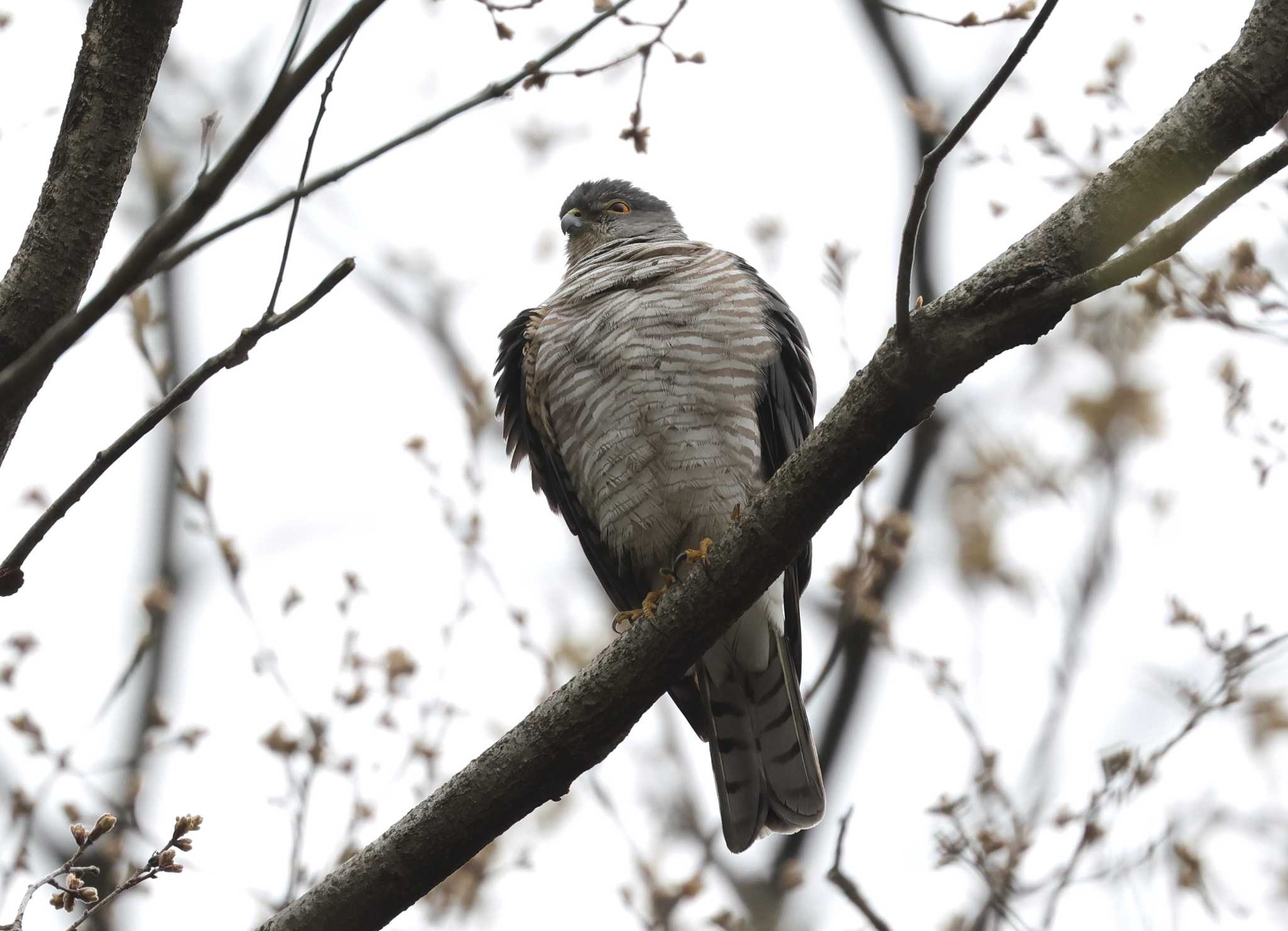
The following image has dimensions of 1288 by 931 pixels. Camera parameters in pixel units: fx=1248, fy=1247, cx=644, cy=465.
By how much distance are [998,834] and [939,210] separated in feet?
16.2

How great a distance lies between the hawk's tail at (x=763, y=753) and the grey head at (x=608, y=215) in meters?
2.39

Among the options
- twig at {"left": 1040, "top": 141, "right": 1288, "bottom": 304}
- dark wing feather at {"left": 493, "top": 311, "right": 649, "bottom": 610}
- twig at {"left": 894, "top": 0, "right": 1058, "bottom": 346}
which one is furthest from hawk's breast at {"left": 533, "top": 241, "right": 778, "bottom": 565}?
twig at {"left": 1040, "top": 141, "right": 1288, "bottom": 304}

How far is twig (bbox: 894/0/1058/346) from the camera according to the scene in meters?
2.31

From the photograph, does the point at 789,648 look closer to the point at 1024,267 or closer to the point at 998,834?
the point at 998,834

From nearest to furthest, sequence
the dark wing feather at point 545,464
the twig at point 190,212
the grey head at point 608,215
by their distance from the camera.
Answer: the twig at point 190,212 → the dark wing feather at point 545,464 → the grey head at point 608,215

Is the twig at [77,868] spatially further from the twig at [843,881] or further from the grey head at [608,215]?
the grey head at [608,215]

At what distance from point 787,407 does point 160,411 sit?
2.96m

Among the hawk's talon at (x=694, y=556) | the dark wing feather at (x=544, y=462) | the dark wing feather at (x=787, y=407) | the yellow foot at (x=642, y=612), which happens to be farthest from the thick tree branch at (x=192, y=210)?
the dark wing feather at (x=544, y=462)

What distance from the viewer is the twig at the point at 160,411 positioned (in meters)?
2.00

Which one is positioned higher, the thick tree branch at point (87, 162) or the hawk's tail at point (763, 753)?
the thick tree branch at point (87, 162)

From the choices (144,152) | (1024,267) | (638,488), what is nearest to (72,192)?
(1024,267)

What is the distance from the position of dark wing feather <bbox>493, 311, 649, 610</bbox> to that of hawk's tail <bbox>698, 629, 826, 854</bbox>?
1.73ft

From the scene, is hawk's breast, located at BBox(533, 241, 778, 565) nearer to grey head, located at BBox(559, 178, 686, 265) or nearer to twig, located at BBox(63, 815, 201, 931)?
grey head, located at BBox(559, 178, 686, 265)

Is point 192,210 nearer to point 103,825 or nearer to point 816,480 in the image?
point 103,825
